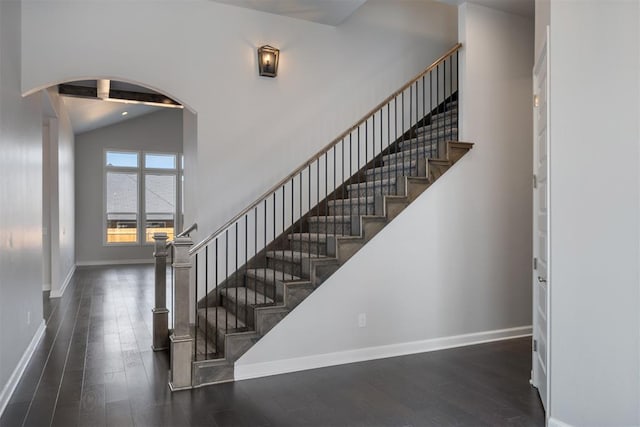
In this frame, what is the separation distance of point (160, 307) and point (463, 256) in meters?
3.08

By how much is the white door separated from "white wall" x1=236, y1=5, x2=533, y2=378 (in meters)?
1.11

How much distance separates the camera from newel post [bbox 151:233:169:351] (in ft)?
14.6

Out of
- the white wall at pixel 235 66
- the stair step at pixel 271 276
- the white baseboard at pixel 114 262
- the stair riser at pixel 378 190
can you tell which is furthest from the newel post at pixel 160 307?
the white baseboard at pixel 114 262

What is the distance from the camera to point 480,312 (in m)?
4.76

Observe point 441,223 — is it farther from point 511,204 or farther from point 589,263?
point 589,263

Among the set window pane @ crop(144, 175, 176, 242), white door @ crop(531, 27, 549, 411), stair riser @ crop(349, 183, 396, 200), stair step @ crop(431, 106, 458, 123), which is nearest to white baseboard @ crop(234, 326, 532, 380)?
white door @ crop(531, 27, 549, 411)

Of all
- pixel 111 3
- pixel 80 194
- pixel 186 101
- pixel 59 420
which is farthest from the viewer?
pixel 80 194

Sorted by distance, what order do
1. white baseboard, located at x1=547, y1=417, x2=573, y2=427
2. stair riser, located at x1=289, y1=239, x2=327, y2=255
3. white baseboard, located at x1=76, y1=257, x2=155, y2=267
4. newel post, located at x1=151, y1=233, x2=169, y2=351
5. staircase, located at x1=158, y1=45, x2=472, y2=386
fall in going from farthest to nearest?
white baseboard, located at x1=76, y1=257, x2=155, y2=267 < newel post, located at x1=151, y1=233, x2=169, y2=351 < stair riser, located at x1=289, y1=239, x2=327, y2=255 < staircase, located at x1=158, y1=45, x2=472, y2=386 < white baseboard, located at x1=547, y1=417, x2=573, y2=427

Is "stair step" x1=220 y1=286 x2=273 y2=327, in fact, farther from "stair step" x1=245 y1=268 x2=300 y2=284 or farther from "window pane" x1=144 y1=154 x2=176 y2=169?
"window pane" x1=144 y1=154 x2=176 y2=169

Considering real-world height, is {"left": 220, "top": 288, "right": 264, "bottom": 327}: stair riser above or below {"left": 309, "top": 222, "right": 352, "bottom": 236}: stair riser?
below

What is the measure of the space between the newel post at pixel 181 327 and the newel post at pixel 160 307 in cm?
98

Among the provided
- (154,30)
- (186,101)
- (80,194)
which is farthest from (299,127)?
(80,194)

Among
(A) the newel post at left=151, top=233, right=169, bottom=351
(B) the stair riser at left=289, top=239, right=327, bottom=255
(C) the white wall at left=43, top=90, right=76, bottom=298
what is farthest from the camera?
(C) the white wall at left=43, top=90, right=76, bottom=298

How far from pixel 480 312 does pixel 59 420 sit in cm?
383
